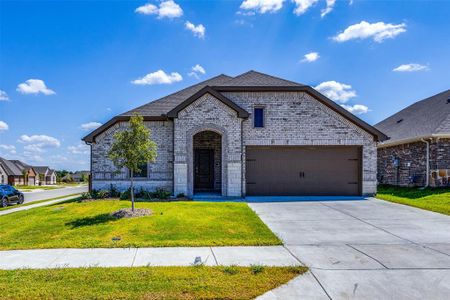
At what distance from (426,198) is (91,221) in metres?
15.2

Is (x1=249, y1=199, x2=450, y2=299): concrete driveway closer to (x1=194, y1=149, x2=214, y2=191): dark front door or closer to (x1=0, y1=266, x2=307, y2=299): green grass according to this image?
(x1=0, y1=266, x2=307, y2=299): green grass

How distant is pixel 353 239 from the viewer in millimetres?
7441

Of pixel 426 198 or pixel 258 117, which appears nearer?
pixel 426 198

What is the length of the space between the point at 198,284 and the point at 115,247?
9.73 ft

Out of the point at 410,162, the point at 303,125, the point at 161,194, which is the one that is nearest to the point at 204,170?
the point at 161,194

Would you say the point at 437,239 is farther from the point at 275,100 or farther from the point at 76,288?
the point at 275,100

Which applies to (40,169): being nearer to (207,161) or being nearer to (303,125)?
(207,161)

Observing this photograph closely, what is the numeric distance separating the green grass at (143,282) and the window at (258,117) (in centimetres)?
1063

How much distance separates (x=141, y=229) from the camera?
8.20 meters

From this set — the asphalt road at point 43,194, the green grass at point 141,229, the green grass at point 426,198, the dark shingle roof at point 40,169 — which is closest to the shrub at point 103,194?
the green grass at point 141,229

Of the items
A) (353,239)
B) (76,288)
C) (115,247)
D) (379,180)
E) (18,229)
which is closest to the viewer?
(76,288)

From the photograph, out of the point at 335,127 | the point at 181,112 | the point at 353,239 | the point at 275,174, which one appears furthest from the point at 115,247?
the point at 335,127

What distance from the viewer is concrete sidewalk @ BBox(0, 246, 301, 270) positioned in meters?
5.67

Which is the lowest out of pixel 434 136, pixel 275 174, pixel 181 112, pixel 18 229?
pixel 18 229
